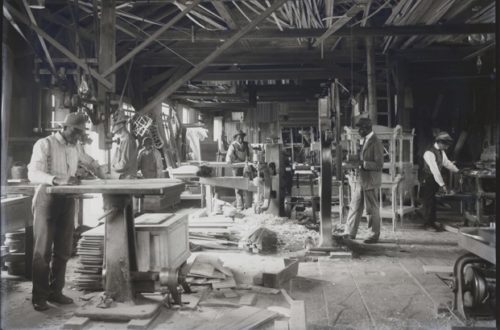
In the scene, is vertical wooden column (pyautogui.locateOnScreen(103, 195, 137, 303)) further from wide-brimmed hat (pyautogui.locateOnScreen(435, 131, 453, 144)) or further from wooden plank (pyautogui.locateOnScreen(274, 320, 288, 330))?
wide-brimmed hat (pyautogui.locateOnScreen(435, 131, 453, 144))

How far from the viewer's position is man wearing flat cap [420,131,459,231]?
8.45 metres

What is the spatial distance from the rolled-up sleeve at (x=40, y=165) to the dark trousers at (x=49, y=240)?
0.56 feet

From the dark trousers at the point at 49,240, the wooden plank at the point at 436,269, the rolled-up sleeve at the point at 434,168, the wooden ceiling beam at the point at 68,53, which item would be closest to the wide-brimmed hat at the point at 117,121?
the wooden ceiling beam at the point at 68,53

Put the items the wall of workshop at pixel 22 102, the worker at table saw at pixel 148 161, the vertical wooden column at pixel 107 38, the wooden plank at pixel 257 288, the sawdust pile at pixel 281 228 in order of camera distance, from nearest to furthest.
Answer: the wooden plank at pixel 257 288 < the vertical wooden column at pixel 107 38 < the wall of workshop at pixel 22 102 < the sawdust pile at pixel 281 228 < the worker at table saw at pixel 148 161

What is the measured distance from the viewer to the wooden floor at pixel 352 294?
4.16 m

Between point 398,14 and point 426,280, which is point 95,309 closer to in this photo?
point 426,280

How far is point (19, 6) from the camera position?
5.80 meters

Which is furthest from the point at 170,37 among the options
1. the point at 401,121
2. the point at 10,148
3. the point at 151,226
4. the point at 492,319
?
the point at 492,319

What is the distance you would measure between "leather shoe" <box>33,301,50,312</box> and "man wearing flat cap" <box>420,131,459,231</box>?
668 cm

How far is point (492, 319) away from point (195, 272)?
2996 millimetres

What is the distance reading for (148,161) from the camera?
948cm

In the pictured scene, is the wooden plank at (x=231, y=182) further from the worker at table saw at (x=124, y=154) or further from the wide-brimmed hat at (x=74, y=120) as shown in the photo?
the wide-brimmed hat at (x=74, y=120)

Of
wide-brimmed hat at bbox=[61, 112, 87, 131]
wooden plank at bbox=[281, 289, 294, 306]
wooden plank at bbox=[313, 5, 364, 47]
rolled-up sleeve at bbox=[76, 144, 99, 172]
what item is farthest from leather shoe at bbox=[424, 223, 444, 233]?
wide-brimmed hat at bbox=[61, 112, 87, 131]

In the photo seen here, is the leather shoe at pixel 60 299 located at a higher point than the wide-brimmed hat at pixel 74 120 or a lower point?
lower
